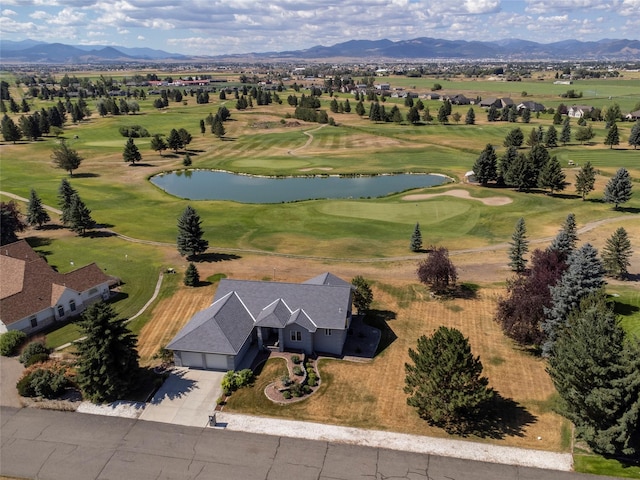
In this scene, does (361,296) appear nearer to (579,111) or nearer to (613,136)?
(613,136)

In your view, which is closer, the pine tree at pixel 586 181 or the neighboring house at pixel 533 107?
the pine tree at pixel 586 181

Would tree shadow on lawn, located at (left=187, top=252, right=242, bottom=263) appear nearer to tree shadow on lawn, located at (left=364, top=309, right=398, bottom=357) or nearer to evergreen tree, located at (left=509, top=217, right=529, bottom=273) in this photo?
tree shadow on lawn, located at (left=364, top=309, right=398, bottom=357)

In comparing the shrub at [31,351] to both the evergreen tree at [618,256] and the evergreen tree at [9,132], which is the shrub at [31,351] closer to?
the evergreen tree at [618,256]

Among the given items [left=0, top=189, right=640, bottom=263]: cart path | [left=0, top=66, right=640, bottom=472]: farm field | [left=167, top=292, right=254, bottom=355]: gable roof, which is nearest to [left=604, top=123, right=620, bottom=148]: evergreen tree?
[left=0, top=66, right=640, bottom=472]: farm field

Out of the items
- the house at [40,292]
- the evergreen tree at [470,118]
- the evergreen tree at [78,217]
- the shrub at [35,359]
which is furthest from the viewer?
the evergreen tree at [470,118]

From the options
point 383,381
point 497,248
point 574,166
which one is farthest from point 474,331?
point 574,166

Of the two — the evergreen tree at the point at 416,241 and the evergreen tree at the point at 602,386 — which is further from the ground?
the evergreen tree at the point at 602,386

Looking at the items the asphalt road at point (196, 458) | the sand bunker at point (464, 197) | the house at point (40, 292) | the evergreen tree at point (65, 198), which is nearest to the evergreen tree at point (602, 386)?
the asphalt road at point (196, 458)
